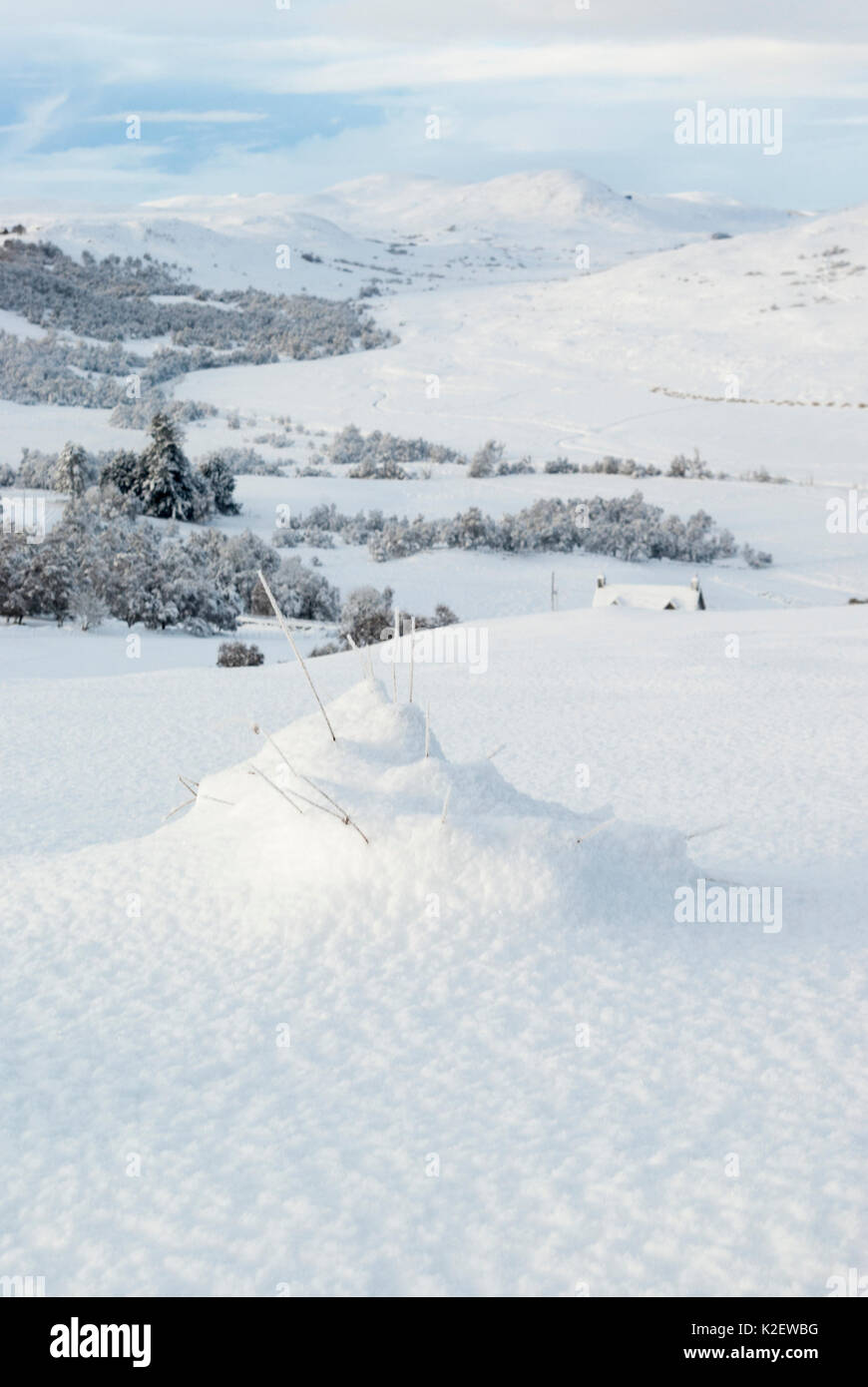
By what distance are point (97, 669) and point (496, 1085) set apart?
11.6 metres

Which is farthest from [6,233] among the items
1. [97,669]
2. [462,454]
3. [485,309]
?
[97,669]

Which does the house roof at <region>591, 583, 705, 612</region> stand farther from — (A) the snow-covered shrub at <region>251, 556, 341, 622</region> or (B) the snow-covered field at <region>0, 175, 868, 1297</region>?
(B) the snow-covered field at <region>0, 175, 868, 1297</region>

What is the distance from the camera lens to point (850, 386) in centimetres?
4097

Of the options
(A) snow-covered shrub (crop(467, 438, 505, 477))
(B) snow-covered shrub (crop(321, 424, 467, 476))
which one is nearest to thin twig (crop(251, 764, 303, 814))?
(A) snow-covered shrub (crop(467, 438, 505, 477))

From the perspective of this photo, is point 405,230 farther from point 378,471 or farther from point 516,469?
point 378,471

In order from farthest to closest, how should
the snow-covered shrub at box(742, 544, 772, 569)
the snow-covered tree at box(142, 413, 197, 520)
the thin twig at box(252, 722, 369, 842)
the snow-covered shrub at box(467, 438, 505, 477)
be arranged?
the snow-covered shrub at box(467, 438, 505, 477)
the snow-covered tree at box(142, 413, 197, 520)
the snow-covered shrub at box(742, 544, 772, 569)
the thin twig at box(252, 722, 369, 842)

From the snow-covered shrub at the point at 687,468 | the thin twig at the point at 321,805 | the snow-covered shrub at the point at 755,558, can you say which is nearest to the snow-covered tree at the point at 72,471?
the snow-covered shrub at the point at 755,558

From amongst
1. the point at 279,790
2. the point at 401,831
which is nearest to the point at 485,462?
the point at 279,790

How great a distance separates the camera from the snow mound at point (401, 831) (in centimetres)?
365

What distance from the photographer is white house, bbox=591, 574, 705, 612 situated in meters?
18.5

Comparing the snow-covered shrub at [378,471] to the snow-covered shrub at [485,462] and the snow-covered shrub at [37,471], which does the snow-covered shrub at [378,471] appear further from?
the snow-covered shrub at [37,471]

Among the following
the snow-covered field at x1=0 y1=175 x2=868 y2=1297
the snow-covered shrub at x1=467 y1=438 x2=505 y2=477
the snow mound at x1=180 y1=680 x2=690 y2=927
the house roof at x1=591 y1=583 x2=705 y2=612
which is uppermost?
the snow-covered shrub at x1=467 y1=438 x2=505 y2=477

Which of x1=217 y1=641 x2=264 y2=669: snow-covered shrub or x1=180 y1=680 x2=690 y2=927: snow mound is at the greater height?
x1=180 y1=680 x2=690 y2=927: snow mound

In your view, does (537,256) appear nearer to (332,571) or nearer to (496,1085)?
(332,571)
